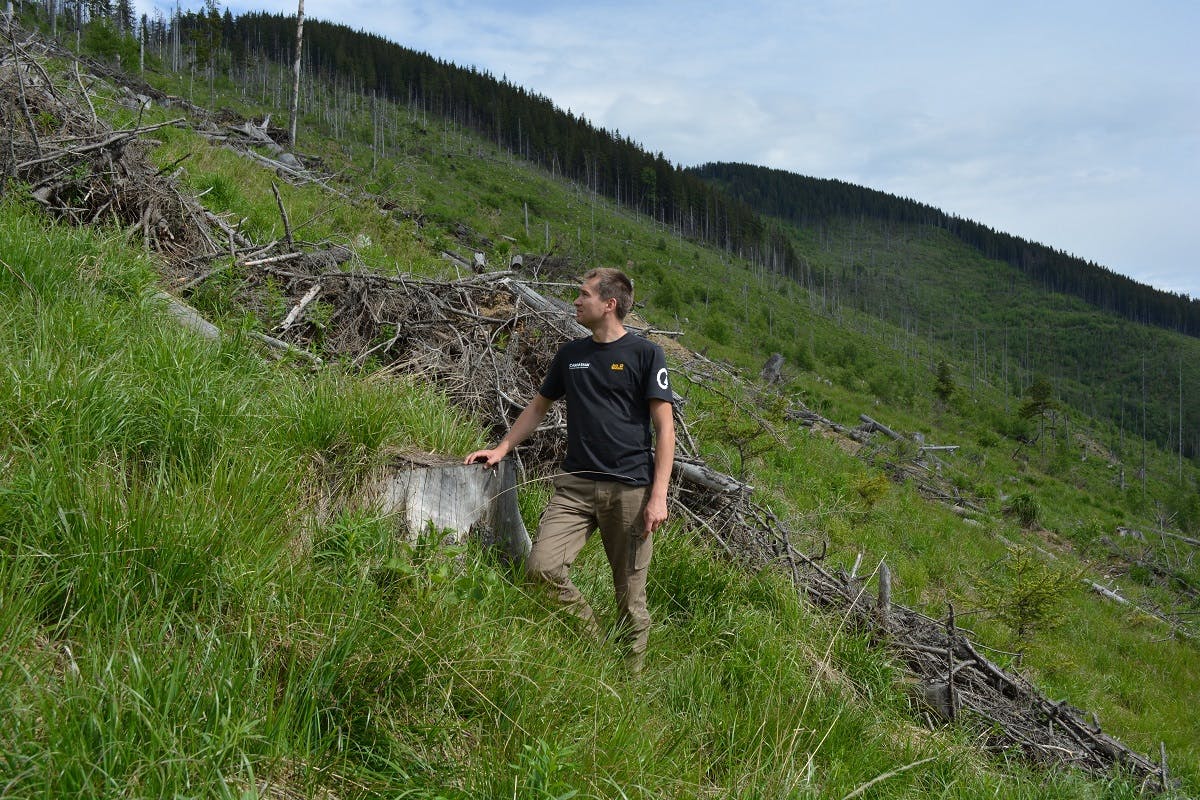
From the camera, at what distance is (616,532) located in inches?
153

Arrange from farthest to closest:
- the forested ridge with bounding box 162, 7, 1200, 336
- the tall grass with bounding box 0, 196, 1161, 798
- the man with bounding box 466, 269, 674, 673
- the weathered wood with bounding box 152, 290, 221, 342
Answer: the forested ridge with bounding box 162, 7, 1200, 336 → the weathered wood with bounding box 152, 290, 221, 342 → the man with bounding box 466, 269, 674, 673 → the tall grass with bounding box 0, 196, 1161, 798

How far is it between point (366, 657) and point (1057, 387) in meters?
109

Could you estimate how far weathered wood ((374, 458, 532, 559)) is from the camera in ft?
11.7

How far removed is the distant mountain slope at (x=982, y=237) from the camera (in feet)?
431

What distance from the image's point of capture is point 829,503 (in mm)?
10883

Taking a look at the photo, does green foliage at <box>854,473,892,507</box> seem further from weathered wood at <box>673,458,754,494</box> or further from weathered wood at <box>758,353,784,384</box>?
weathered wood at <box>758,353,784,384</box>

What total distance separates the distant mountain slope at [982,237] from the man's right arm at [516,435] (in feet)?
519

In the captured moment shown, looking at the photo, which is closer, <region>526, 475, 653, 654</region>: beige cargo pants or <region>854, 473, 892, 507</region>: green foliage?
<region>526, 475, 653, 654</region>: beige cargo pants

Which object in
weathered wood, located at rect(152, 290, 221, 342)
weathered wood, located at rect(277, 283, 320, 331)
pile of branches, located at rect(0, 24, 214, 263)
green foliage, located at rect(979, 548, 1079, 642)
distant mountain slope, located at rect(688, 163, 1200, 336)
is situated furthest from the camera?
distant mountain slope, located at rect(688, 163, 1200, 336)

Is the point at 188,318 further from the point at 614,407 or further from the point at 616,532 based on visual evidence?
the point at 616,532

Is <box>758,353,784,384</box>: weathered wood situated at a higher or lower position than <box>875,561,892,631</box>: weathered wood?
higher

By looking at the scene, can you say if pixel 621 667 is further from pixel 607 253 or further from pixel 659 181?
pixel 659 181

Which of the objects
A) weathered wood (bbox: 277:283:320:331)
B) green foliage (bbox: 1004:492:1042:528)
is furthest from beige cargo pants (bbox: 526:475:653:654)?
green foliage (bbox: 1004:492:1042:528)

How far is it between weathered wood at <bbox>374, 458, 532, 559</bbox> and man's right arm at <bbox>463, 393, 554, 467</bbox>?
0.07 metres
